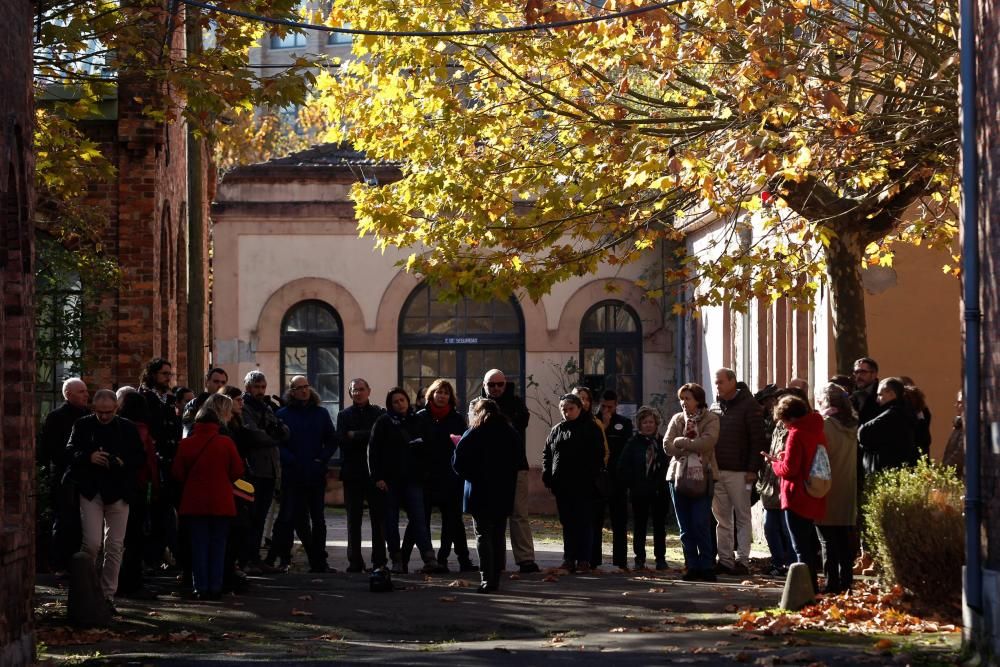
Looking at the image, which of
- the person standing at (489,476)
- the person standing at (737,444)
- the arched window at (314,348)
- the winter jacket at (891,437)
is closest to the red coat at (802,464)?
the winter jacket at (891,437)

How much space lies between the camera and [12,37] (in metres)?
11.2

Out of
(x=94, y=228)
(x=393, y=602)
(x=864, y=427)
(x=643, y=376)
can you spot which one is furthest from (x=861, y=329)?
(x=643, y=376)

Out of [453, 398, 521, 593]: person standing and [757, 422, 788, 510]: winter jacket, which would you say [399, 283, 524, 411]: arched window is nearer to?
[757, 422, 788, 510]: winter jacket

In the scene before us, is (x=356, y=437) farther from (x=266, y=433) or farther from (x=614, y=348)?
(x=614, y=348)

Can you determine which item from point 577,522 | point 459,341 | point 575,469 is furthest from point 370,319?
point 575,469

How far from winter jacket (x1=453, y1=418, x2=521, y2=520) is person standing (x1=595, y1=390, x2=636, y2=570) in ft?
7.23

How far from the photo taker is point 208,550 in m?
14.6

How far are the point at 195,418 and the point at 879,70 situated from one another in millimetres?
6606

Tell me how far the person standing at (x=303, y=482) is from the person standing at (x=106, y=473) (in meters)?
3.33

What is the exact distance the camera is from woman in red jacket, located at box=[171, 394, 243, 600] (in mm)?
14359

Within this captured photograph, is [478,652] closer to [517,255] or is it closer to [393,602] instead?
[393,602]

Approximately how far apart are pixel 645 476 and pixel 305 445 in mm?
3446

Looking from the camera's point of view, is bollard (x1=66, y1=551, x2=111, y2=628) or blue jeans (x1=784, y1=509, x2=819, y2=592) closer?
bollard (x1=66, y1=551, x2=111, y2=628)

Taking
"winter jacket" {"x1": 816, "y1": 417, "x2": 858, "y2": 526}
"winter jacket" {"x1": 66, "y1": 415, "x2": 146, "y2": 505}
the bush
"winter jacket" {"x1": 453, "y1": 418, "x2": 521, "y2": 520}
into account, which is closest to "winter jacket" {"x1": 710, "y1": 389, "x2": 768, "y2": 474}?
"winter jacket" {"x1": 453, "y1": 418, "x2": 521, "y2": 520}
